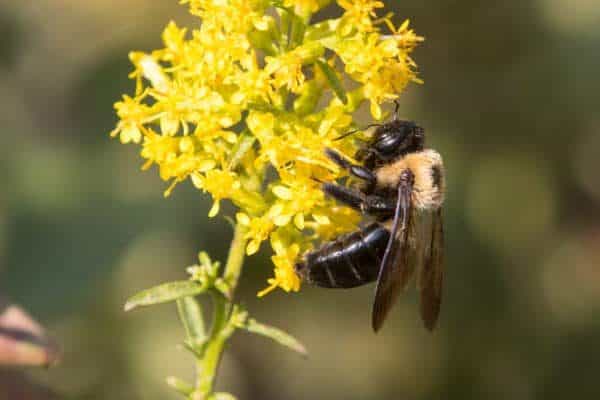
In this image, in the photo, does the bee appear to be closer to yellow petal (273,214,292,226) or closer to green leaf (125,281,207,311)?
yellow petal (273,214,292,226)

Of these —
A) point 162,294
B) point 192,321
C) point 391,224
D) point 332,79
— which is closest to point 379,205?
point 391,224

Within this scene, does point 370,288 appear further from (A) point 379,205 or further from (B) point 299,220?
(B) point 299,220

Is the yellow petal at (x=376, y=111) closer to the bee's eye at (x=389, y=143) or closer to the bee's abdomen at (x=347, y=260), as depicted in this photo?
the bee's eye at (x=389, y=143)

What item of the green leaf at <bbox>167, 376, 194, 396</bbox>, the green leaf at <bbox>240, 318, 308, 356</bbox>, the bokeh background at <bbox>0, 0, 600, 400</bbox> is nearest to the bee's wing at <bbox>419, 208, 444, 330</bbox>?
the green leaf at <bbox>240, 318, 308, 356</bbox>

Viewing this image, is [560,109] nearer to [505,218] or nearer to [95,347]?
[505,218]

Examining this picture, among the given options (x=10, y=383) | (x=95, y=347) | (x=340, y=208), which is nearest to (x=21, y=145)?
(x=95, y=347)

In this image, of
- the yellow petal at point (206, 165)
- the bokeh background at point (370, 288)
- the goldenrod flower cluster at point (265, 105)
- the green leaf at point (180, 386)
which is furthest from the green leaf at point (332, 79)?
the bokeh background at point (370, 288)
